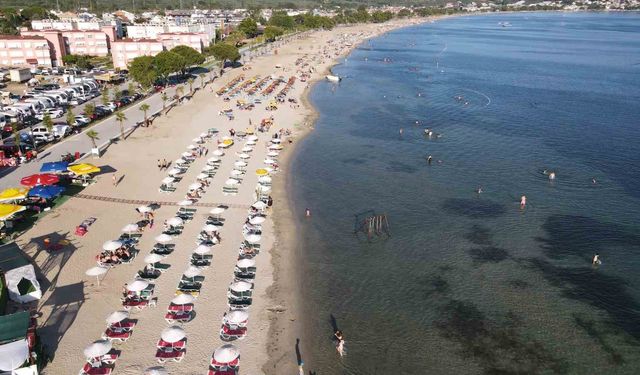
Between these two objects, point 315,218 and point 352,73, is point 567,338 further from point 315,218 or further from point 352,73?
Result: point 352,73

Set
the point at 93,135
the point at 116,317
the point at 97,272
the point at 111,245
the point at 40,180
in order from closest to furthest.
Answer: the point at 116,317
the point at 97,272
the point at 111,245
the point at 40,180
the point at 93,135

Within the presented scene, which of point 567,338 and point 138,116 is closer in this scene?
point 567,338

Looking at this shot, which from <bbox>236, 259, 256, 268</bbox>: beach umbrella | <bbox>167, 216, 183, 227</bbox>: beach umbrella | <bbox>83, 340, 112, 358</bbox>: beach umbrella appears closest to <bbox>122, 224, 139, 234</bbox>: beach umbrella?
<bbox>167, 216, 183, 227</bbox>: beach umbrella

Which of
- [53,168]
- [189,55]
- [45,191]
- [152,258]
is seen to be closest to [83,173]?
[53,168]

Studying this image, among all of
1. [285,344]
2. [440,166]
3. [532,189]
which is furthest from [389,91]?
[285,344]

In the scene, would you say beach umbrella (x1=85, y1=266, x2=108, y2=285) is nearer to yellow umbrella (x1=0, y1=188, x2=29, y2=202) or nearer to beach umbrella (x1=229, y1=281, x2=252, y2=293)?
beach umbrella (x1=229, y1=281, x2=252, y2=293)

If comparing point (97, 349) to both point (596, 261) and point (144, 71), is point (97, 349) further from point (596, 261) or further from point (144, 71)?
point (144, 71)

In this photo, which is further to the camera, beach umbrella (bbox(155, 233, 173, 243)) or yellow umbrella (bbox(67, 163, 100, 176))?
yellow umbrella (bbox(67, 163, 100, 176))
